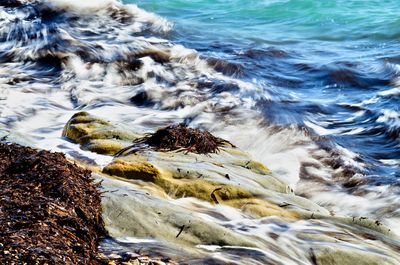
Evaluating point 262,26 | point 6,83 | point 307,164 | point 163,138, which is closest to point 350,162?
point 307,164

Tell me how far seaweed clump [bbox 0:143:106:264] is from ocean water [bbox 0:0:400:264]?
1.22 metres

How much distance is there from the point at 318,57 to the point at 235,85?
313 centimetres

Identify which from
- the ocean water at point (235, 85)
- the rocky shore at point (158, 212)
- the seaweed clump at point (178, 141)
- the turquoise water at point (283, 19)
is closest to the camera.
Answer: the rocky shore at point (158, 212)

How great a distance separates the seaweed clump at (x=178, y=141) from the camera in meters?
5.36

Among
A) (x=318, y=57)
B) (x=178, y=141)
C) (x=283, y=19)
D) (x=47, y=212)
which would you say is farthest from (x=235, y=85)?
(x=283, y=19)

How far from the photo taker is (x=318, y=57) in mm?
12148

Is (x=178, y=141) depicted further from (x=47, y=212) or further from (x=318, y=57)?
(x=318, y=57)

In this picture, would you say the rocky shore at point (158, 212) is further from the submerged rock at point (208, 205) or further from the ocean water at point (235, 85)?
the ocean water at point (235, 85)

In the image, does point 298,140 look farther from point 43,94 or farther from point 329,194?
point 43,94

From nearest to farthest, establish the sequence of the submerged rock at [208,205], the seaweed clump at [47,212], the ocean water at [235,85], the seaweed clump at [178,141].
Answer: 1. the seaweed clump at [47,212]
2. the submerged rock at [208,205]
3. the seaweed clump at [178,141]
4. the ocean water at [235,85]

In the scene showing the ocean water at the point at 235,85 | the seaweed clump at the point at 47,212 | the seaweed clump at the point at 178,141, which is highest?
the seaweed clump at the point at 47,212

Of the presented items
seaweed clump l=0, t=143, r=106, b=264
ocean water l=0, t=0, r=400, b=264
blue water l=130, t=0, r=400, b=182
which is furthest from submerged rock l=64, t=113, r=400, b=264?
blue water l=130, t=0, r=400, b=182

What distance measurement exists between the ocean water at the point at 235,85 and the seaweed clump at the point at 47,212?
122 centimetres

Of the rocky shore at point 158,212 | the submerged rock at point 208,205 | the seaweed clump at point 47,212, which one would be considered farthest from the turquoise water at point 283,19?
the seaweed clump at point 47,212
